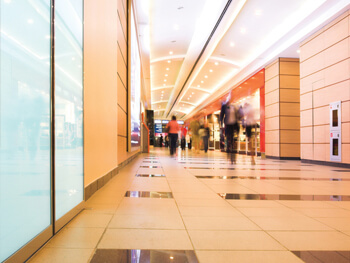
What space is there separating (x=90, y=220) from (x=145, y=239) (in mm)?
568

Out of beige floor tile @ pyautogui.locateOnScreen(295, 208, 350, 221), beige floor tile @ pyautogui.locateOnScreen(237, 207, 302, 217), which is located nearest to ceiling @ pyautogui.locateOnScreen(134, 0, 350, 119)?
beige floor tile @ pyautogui.locateOnScreen(295, 208, 350, 221)

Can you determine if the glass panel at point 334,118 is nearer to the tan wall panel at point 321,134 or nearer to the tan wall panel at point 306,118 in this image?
the tan wall panel at point 321,134

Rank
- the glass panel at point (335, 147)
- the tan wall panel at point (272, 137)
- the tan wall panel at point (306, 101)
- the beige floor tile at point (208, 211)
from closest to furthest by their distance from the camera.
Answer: the beige floor tile at point (208, 211)
the glass panel at point (335, 147)
the tan wall panel at point (306, 101)
the tan wall panel at point (272, 137)

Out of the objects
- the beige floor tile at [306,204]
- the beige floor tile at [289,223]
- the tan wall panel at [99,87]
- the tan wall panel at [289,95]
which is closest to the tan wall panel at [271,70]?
the tan wall panel at [289,95]

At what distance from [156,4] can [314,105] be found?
5451 millimetres

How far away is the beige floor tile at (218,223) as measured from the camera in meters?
1.79

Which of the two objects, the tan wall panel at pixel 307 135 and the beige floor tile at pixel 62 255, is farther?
the tan wall panel at pixel 307 135

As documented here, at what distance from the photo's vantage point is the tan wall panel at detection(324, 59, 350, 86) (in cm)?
647

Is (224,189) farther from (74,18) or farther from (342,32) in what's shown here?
(342,32)

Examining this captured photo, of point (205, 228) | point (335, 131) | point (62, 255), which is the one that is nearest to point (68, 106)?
point (62, 255)

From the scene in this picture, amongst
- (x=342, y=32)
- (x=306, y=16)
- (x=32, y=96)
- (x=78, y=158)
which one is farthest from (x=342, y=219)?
(x=306, y=16)

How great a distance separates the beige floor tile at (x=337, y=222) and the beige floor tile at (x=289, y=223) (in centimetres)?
6

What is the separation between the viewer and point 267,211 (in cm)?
225

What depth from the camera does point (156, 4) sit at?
26.3 feet
